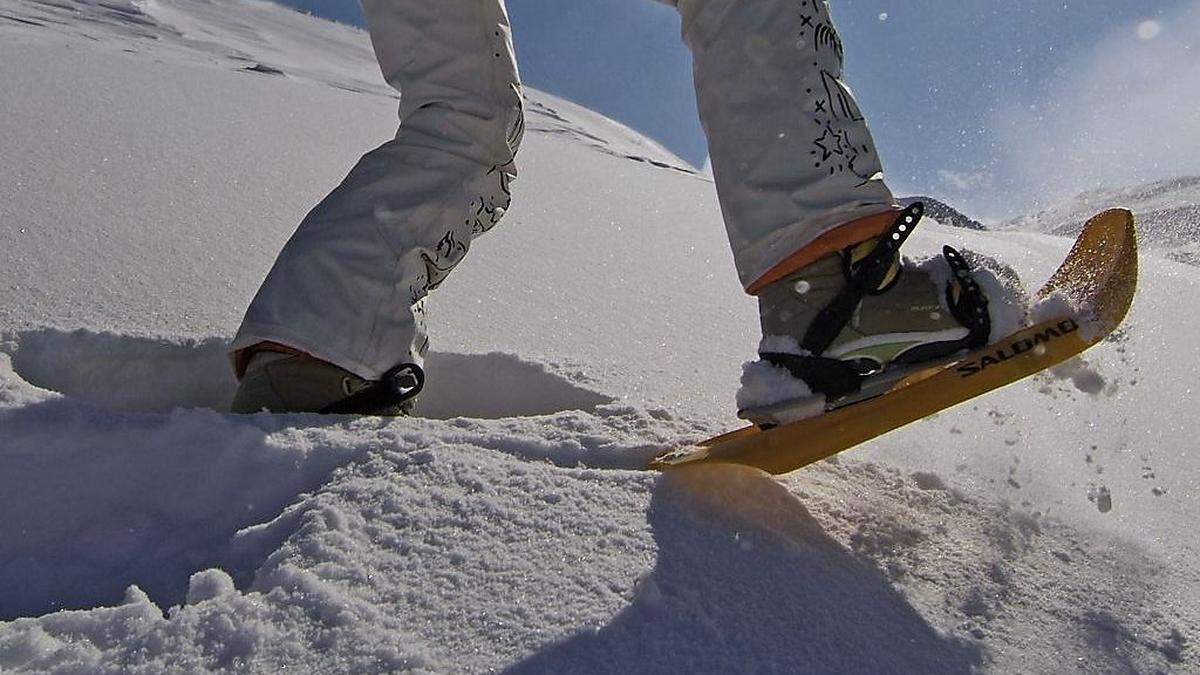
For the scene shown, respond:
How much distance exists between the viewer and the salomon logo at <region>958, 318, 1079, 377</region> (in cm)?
72

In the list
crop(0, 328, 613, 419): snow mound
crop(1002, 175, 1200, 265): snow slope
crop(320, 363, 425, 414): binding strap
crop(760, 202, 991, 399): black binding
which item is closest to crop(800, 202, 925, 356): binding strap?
crop(760, 202, 991, 399): black binding

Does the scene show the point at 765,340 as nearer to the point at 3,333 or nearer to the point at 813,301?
the point at 813,301

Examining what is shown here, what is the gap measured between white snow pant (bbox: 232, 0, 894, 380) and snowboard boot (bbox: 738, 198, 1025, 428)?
0.08 ft

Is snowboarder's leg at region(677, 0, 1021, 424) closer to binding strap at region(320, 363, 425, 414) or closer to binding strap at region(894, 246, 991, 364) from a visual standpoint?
binding strap at region(894, 246, 991, 364)

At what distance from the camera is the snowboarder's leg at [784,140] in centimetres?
70

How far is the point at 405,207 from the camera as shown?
86 centimetres

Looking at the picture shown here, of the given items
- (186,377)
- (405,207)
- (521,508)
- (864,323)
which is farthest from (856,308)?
(186,377)

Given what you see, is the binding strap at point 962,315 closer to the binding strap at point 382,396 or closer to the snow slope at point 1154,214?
the binding strap at point 382,396

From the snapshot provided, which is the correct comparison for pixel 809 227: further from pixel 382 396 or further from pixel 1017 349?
pixel 382 396

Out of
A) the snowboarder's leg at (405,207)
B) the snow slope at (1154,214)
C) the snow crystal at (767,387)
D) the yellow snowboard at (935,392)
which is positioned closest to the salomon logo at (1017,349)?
the yellow snowboard at (935,392)

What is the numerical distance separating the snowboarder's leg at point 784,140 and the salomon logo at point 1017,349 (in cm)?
14

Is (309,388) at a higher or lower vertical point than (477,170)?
lower

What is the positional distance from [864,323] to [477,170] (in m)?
0.43

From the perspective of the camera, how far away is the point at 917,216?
719 mm
